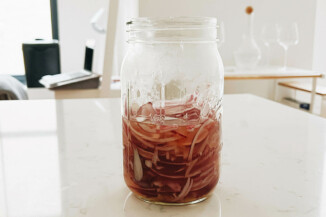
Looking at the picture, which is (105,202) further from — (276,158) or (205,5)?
(205,5)

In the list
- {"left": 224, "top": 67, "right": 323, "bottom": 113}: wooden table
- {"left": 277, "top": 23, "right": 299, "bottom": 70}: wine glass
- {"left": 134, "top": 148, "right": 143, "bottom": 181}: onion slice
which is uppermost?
{"left": 277, "top": 23, "right": 299, "bottom": 70}: wine glass

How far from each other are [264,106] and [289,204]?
20.8 inches

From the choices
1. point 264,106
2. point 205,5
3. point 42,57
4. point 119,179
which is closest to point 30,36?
point 42,57

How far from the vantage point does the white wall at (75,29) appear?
140 inches

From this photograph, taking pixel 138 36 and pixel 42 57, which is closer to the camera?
pixel 138 36

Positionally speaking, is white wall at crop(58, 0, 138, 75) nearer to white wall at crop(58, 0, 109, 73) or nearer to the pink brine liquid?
white wall at crop(58, 0, 109, 73)

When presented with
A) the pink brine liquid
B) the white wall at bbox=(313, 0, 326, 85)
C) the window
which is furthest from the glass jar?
the window

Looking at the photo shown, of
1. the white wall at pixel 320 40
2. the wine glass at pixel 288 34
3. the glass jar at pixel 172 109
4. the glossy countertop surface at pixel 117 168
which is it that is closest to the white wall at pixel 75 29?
the wine glass at pixel 288 34

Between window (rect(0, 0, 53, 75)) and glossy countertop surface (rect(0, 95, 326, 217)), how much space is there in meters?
3.21

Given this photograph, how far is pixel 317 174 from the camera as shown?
45 centimetres

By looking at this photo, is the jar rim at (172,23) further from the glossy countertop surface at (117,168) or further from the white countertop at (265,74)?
the white countertop at (265,74)

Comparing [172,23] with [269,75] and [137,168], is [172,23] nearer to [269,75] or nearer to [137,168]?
[137,168]

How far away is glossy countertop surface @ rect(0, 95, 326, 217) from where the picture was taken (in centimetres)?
36

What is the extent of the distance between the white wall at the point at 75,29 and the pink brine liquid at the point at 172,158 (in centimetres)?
326
